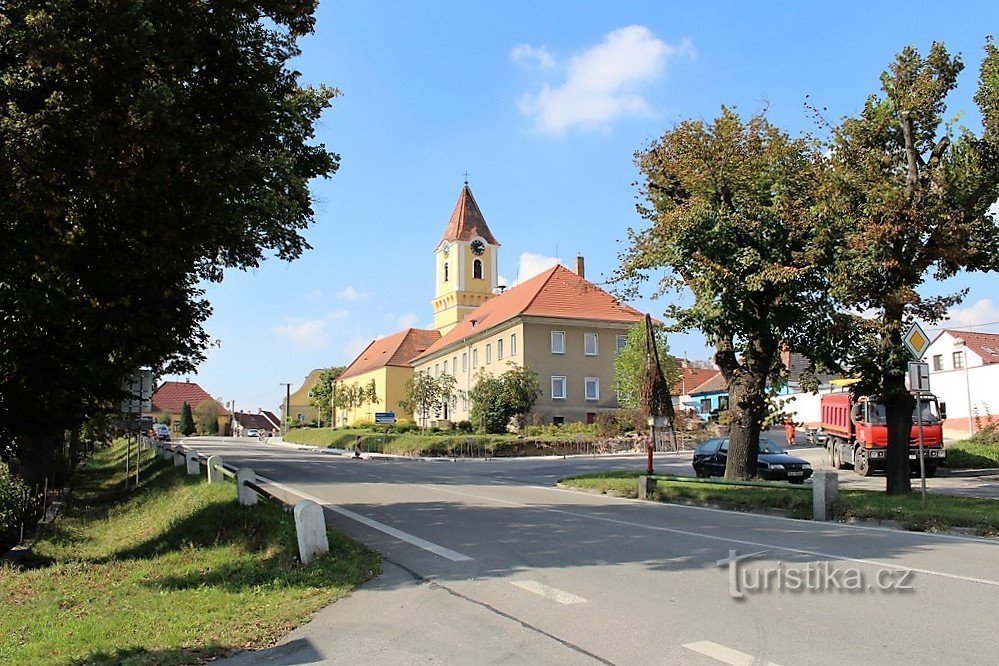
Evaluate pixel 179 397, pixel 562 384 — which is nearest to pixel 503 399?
pixel 562 384

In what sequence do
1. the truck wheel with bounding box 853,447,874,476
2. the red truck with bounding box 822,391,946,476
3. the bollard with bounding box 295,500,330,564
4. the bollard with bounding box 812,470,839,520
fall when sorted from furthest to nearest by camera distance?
the truck wheel with bounding box 853,447,874,476, the red truck with bounding box 822,391,946,476, the bollard with bounding box 812,470,839,520, the bollard with bounding box 295,500,330,564

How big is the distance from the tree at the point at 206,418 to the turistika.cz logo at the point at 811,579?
120654 millimetres

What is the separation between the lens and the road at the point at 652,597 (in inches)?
240

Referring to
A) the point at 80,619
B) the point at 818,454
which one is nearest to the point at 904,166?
the point at 80,619

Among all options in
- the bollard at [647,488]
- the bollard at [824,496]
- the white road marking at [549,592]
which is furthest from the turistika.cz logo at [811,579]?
the bollard at [647,488]

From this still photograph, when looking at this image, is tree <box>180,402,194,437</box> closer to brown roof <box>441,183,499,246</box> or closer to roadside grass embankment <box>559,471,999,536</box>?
brown roof <box>441,183,499,246</box>

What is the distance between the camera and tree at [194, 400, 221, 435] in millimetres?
120562

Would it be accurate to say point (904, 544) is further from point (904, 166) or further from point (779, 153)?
point (779, 153)

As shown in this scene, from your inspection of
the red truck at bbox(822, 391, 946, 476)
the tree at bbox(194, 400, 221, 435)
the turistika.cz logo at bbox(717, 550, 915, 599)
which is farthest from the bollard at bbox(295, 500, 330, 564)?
the tree at bbox(194, 400, 221, 435)

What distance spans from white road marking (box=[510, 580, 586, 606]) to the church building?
118ft

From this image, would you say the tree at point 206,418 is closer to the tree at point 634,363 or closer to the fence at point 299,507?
the tree at point 634,363

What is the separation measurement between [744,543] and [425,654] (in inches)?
246

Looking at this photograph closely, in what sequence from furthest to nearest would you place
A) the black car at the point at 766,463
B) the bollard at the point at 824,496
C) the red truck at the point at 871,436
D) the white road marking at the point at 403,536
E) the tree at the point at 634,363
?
the tree at the point at 634,363, the red truck at the point at 871,436, the black car at the point at 766,463, the bollard at the point at 824,496, the white road marking at the point at 403,536

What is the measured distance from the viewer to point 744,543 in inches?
437
